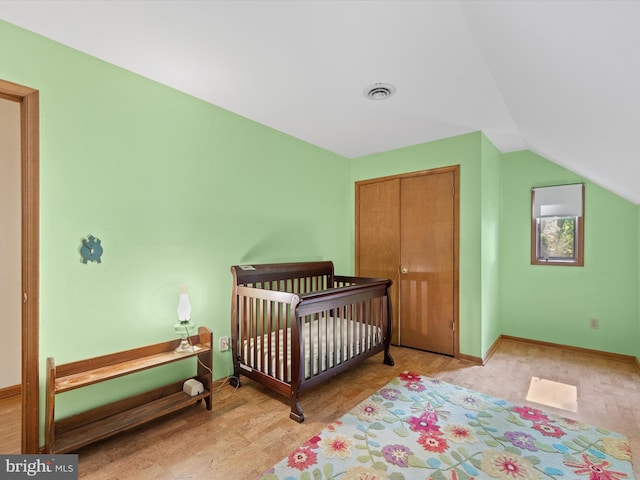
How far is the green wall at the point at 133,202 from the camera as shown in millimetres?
1705

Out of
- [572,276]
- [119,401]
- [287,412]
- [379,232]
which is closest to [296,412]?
[287,412]

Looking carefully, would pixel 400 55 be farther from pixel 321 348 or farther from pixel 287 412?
pixel 287 412

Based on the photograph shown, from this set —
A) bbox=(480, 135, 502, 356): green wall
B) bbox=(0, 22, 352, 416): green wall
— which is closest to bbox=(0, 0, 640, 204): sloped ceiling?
bbox=(0, 22, 352, 416): green wall

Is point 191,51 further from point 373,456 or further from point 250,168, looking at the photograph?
point 373,456

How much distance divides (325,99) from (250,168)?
878 millimetres

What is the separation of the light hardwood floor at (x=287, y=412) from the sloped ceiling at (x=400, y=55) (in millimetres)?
1641

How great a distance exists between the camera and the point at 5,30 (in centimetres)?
156

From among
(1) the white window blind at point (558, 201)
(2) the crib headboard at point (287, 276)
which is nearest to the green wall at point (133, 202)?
(2) the crib headboard at point (287, 276)

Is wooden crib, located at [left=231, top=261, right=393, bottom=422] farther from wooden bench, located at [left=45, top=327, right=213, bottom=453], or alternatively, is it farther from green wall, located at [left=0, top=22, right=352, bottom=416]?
wooden bench, located at [left=45, top=327, right=213, bottom=453]

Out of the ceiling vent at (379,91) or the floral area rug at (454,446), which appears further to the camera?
the ceiling vent at (379,91)

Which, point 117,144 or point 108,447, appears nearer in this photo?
point 108,447

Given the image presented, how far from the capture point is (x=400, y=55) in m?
1.79

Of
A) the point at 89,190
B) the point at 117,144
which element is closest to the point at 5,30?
the point at 117,144

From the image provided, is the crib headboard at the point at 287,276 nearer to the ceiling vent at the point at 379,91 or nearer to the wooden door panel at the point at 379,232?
the wooden door panel at the point at 379,232
